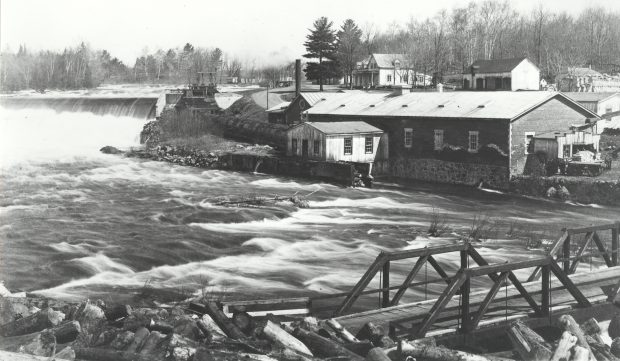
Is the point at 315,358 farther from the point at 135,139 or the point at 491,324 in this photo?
the point at 135,139

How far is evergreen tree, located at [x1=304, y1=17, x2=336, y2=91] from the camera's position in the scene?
6320 cm

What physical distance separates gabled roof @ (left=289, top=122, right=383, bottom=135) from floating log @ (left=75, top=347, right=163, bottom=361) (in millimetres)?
32573

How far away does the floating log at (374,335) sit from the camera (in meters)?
10.0

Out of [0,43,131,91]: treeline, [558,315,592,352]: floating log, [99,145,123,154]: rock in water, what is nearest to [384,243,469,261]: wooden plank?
[558,315,592,352]: floating log

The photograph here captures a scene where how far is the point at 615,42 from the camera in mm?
62969

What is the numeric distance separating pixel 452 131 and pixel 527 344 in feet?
97.2

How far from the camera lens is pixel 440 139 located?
130ft

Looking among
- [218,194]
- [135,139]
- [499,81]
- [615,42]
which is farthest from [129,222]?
[615,42]

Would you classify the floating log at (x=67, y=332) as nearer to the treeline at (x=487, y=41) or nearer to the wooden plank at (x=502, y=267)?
the wooden plank at (x=502, y=267)

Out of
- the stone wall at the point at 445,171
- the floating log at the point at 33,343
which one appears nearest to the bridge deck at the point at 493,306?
Answer: the floating log at the point at 33,343

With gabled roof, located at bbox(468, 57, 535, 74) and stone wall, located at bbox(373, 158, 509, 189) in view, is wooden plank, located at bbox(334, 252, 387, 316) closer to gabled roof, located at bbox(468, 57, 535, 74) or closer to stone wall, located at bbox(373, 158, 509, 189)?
stone wall, located at bbox(373, 158, 509, 189)

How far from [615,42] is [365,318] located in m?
60.0

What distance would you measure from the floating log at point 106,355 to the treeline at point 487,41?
139 feet

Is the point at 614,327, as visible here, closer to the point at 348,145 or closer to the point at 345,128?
the point at 348,145
